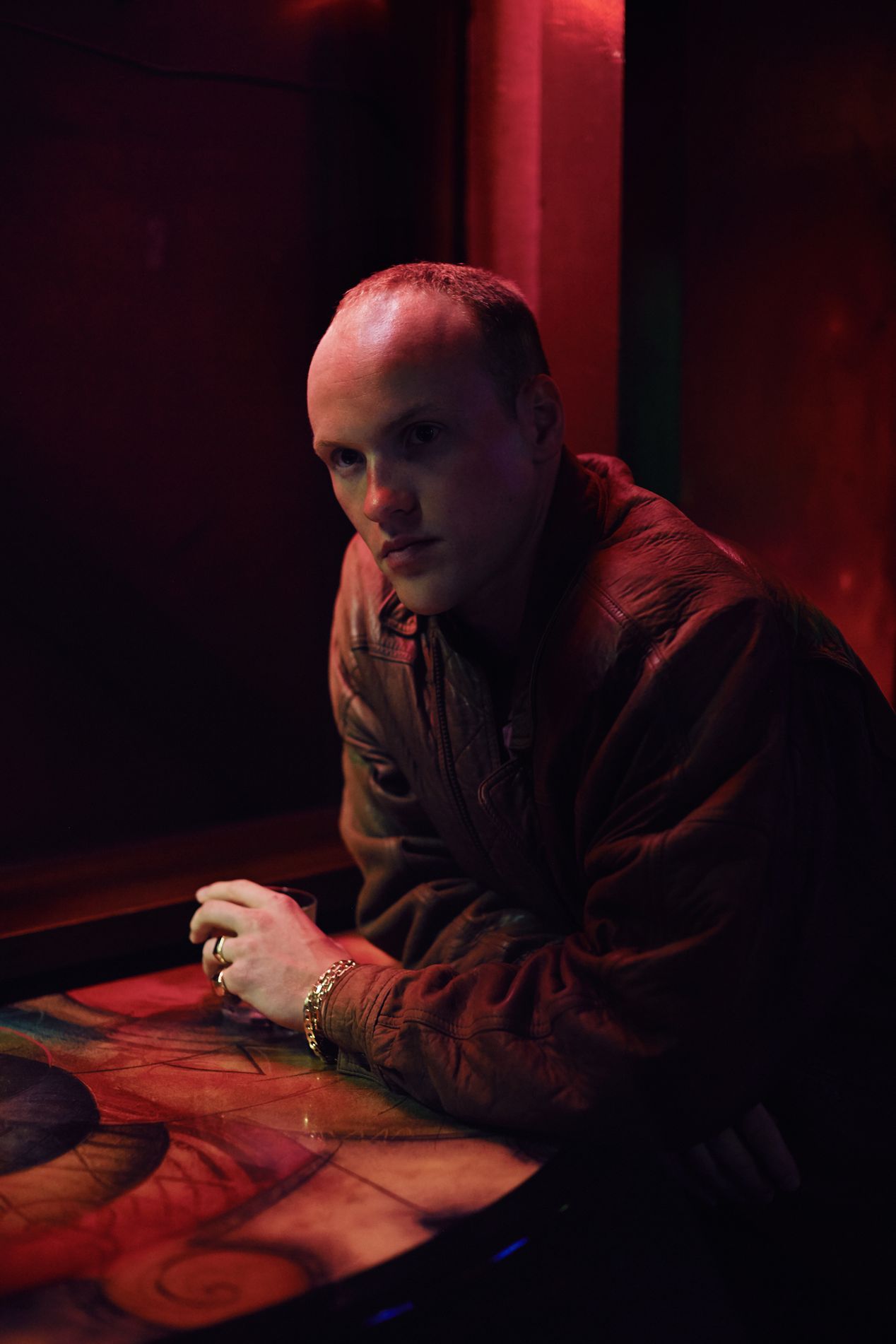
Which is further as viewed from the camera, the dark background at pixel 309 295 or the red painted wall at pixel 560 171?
the red painted wall at pixel 560 171

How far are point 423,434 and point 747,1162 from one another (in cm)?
85

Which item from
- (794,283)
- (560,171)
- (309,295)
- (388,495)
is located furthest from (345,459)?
(794,283)

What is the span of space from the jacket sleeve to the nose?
311 millimetres

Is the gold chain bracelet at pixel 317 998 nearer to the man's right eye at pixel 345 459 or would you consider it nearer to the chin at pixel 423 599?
the chin at pixel 423 599

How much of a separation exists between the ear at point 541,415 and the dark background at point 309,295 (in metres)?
0.57

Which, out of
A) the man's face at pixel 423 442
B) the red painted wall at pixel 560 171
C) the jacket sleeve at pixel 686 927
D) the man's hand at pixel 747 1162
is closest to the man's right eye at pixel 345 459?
the man's face at pixel 423 442

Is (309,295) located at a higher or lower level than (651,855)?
higher

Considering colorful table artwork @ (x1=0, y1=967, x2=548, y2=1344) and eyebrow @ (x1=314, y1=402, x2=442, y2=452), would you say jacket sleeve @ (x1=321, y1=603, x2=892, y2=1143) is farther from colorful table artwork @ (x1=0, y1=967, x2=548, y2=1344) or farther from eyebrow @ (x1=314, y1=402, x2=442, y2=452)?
eyebrow @ (x1=314, y1=402, x2=442, y2=452)

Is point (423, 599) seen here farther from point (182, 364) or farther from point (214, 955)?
point (182, 364)

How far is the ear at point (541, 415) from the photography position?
133 cm

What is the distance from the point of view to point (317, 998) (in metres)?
1.36

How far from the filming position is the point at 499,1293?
1116mm

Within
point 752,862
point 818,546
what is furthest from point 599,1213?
point 818,546

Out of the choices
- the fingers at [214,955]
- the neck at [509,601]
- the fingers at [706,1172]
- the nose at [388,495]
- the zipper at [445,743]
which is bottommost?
the fingers at [706,1172]
